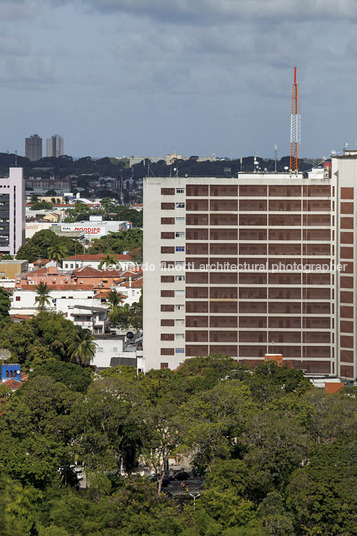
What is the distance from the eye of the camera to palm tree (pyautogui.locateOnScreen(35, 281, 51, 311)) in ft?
513

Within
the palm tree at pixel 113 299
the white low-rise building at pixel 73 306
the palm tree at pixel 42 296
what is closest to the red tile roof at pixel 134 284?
the white low-rise building at pixel 73 306

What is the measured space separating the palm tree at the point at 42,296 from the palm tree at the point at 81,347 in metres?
28.8

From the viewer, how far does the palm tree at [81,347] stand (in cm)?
12506

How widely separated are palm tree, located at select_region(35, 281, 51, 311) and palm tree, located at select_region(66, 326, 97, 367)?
28.8m

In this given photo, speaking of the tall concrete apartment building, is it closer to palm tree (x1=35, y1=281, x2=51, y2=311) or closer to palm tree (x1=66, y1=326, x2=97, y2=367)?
palm tree (x1=66, y1=326, x2=97, y2=367)

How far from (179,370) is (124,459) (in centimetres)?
2038

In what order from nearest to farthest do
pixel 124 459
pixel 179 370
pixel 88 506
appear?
pixel 88 506
pixel 124 459
pixel 179 370

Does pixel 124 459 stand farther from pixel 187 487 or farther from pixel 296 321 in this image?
pixel 296 321

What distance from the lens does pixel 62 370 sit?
108 m

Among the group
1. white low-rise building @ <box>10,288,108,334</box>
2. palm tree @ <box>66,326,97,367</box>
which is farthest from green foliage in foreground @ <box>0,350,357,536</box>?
white low-rise building @ <box>10,288,108,334</box>

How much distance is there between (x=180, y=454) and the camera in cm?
8762

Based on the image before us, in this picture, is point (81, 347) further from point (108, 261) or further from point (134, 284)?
point (108, 261)

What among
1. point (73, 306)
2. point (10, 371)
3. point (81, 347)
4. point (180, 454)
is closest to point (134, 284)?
point (73, 306)

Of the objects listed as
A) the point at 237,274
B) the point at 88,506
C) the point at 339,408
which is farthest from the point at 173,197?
the point at 88,506
